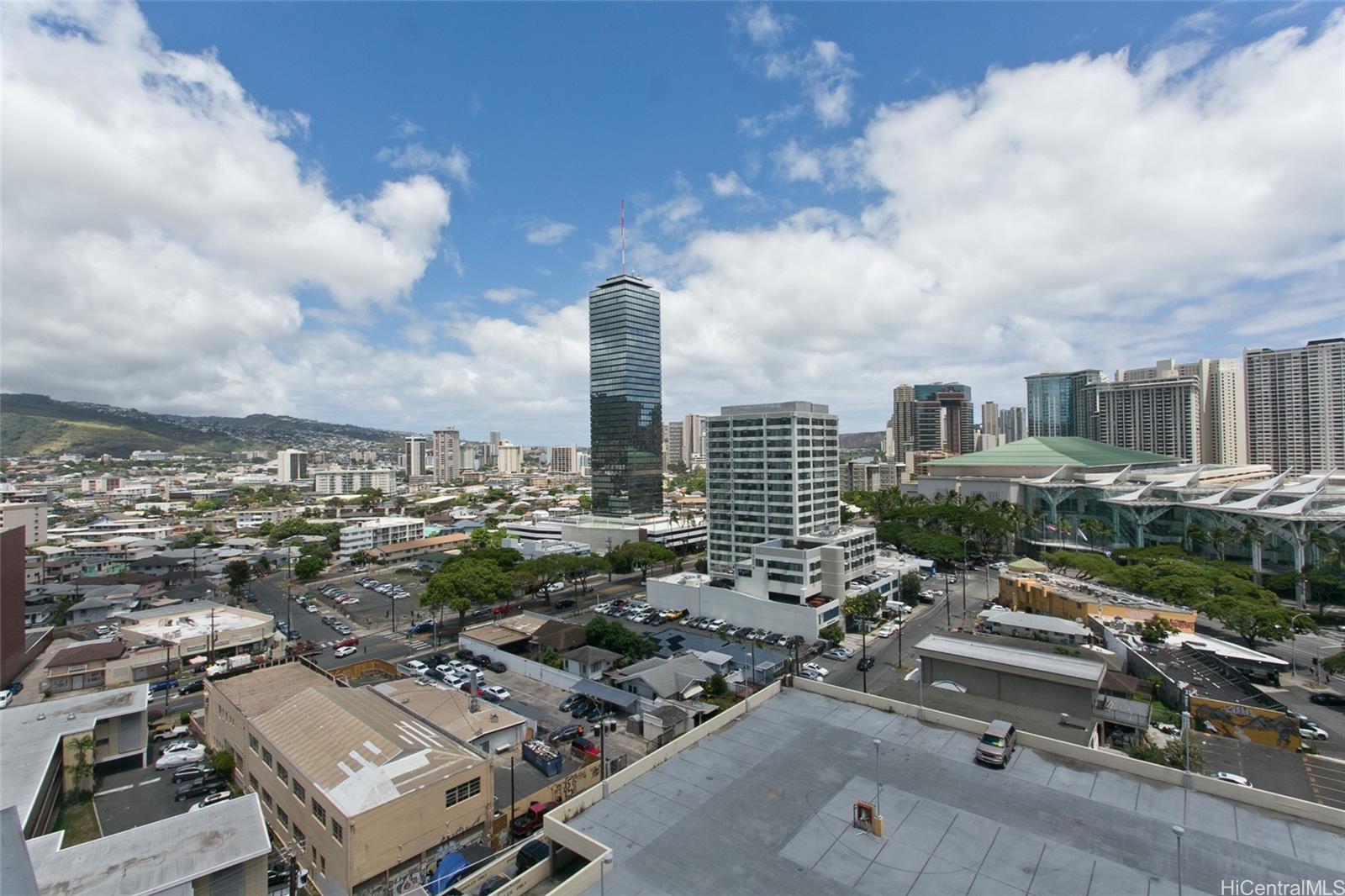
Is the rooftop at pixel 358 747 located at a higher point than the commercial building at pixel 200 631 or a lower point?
higher

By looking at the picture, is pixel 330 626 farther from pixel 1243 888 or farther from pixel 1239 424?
pixel 1239 424

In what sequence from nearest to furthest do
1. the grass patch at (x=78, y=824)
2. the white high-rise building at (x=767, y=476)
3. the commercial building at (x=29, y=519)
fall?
the grass patch at (x=78, y=824) → the white high-rise building at (x=767, y=476) → the commercial building at (x=29, y=519)

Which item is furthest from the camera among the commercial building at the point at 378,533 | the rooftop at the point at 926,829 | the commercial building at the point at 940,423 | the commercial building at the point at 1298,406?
the commercial building at the point at 940,423

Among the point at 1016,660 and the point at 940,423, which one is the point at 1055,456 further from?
the point at 940,423

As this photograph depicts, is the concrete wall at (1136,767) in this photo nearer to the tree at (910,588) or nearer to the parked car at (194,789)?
the parked car at (194,789)

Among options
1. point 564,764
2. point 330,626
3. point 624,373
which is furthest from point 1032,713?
point 624,373

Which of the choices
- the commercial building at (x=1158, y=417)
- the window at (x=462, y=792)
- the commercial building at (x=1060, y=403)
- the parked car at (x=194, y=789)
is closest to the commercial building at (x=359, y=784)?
the window at (x=462, y=792)

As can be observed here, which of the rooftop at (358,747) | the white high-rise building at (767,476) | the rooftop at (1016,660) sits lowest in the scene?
the rooftop at (358,747)

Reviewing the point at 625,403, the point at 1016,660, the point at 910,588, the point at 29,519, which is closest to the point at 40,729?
the point at 1016,660
